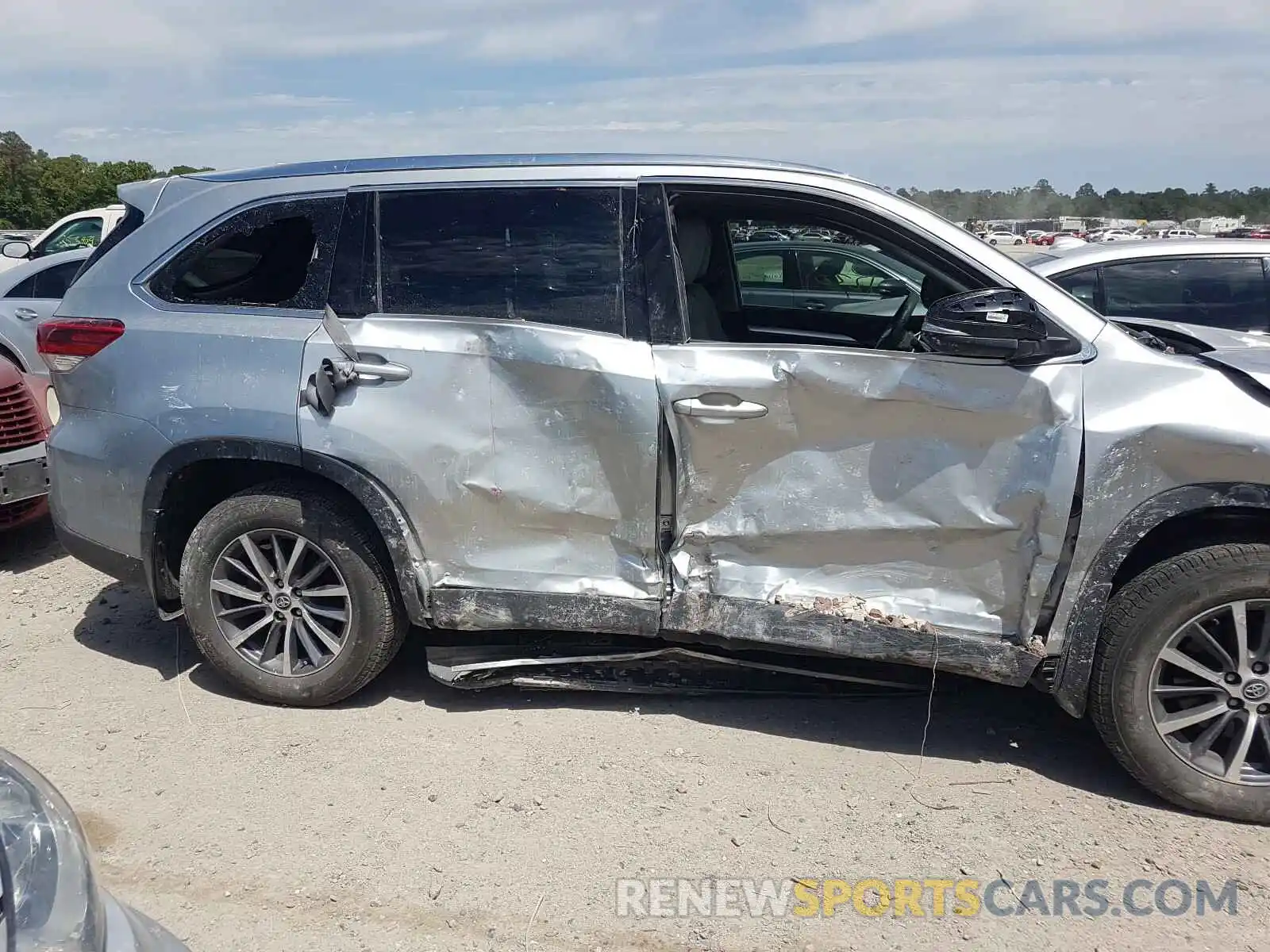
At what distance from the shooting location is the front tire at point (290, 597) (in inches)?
152

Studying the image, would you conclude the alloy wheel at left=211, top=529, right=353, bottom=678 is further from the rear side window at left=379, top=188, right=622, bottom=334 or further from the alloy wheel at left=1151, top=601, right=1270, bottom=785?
the alloy wheel at left=1151, top=601, right=1270, bottom=785

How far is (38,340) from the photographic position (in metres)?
4.14

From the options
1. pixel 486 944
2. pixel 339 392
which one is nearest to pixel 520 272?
pixel 339 392

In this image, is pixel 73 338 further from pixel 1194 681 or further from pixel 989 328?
pixel 1194 681

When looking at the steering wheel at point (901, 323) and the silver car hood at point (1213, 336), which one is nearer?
the silver car hood at point (1213, 336)

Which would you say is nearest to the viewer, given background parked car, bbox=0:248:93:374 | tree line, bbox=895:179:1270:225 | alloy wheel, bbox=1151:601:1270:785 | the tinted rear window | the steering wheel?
alloy wheel, bbox=1151:601:1270:785

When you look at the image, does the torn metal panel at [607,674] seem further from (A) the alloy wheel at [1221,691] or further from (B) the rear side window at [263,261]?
(B) the rear side window at [263,261]

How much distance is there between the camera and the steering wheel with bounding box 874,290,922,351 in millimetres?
4230

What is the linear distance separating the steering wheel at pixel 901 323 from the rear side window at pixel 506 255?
4.06 ft

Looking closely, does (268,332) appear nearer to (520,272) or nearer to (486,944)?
(520,272)

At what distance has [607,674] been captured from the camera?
3980mm

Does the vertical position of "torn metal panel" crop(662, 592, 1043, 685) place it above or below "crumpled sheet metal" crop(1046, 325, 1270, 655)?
below

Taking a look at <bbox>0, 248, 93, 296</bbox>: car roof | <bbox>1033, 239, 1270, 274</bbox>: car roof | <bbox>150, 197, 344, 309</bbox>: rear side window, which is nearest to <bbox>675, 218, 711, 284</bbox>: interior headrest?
<bbox>150, 197, 344, 309</bbox>: rear side window

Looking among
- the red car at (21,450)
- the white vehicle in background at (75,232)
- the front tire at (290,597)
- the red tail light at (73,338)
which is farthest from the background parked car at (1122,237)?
the white vehicle in background at (75,232)
